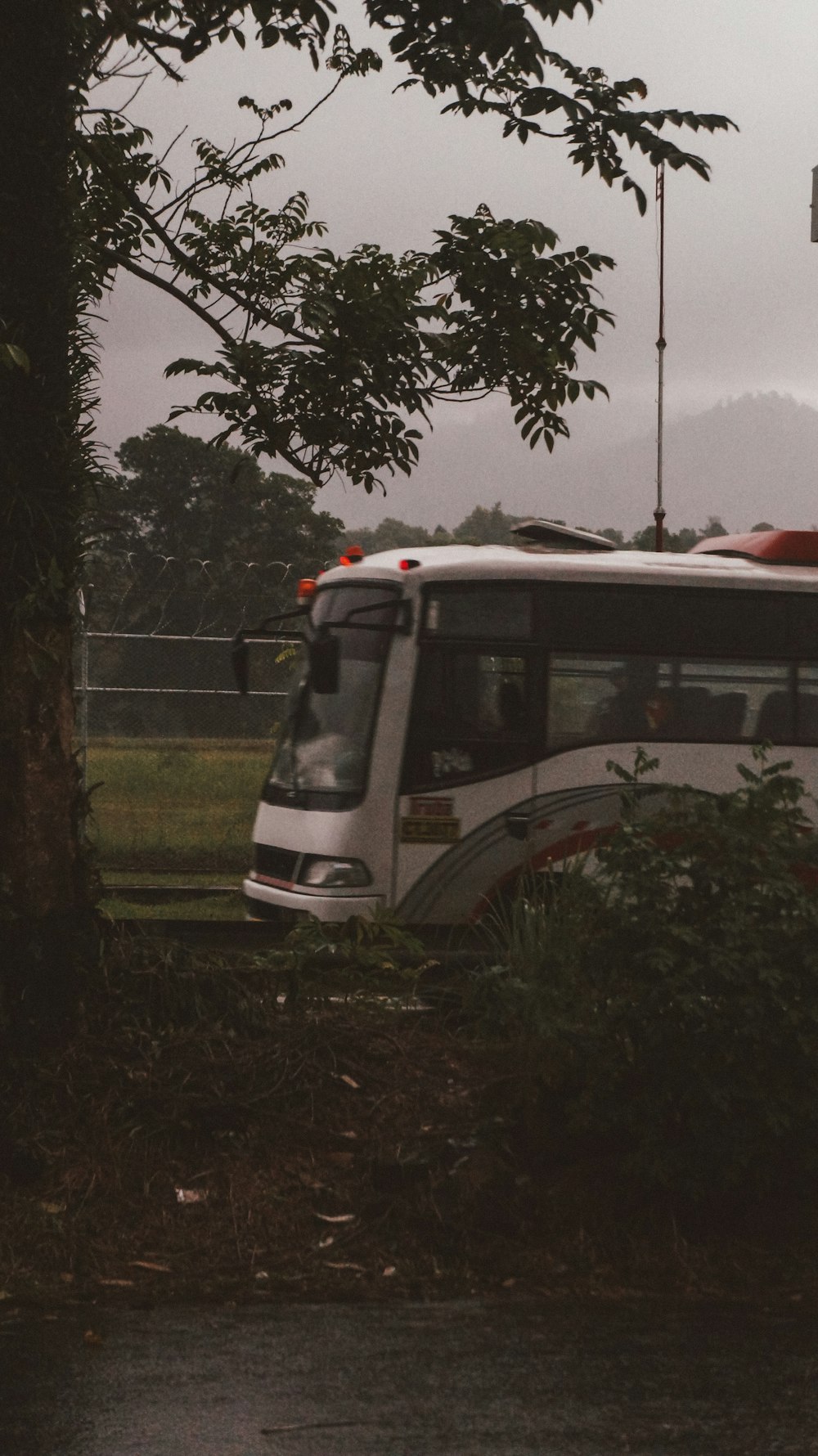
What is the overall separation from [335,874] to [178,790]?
9.82 meters

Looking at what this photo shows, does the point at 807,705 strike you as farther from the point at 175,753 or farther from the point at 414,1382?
the point at 175,753

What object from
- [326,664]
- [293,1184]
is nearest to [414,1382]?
[293,1184]

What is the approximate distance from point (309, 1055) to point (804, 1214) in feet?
5.72

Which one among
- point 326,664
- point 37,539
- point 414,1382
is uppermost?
point 37,539

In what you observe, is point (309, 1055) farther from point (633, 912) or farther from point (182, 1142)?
point (633, 912)

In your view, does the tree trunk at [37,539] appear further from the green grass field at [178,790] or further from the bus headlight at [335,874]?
the green grass field at [178,790]

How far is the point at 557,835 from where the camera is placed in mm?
11461

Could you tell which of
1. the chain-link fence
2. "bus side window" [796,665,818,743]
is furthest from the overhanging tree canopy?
the chain-link fence

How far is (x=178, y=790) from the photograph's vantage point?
20969 mm

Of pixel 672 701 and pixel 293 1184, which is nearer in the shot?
pixel 293 1184

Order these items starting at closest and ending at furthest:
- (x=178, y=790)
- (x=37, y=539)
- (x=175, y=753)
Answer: (x=37, y=539) → (x=178, y=790) → (x=175, y=753)

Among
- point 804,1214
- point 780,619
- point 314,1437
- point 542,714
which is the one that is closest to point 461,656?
point 542,714

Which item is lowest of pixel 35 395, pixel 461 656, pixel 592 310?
pixel 461 656

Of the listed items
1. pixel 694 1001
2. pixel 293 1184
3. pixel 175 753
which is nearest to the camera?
pixel 694 1001
